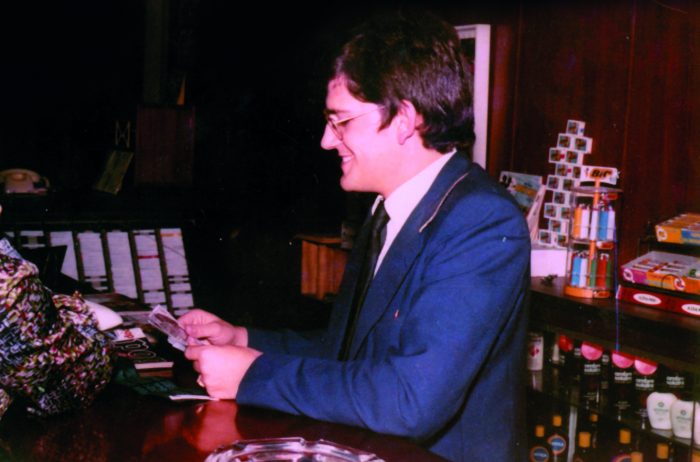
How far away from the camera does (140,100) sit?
6848 mm

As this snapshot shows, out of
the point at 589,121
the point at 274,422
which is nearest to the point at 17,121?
the point at 589,121

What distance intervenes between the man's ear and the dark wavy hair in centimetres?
1

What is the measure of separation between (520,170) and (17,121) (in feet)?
14.7

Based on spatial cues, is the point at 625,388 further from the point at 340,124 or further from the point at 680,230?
the point at 340,124

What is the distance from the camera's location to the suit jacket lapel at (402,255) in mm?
1624

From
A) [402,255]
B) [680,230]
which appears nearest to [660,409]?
[680,230]

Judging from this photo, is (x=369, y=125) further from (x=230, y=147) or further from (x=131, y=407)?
(x=230, y=147)

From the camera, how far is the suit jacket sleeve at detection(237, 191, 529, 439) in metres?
1.40

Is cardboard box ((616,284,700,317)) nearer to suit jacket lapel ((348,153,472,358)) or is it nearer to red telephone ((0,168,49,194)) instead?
suit jacket lapel ((348,153,472,358))

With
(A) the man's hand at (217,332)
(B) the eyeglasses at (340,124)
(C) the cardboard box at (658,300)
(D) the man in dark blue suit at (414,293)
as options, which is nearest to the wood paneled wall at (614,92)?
(C) the cardboard box at (658,300)

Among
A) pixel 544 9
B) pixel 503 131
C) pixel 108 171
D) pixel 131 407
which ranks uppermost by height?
pixel 544 9

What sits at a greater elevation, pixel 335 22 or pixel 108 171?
pixel 335 22

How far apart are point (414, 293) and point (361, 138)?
1.34 feet

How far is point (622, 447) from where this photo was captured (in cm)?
319
